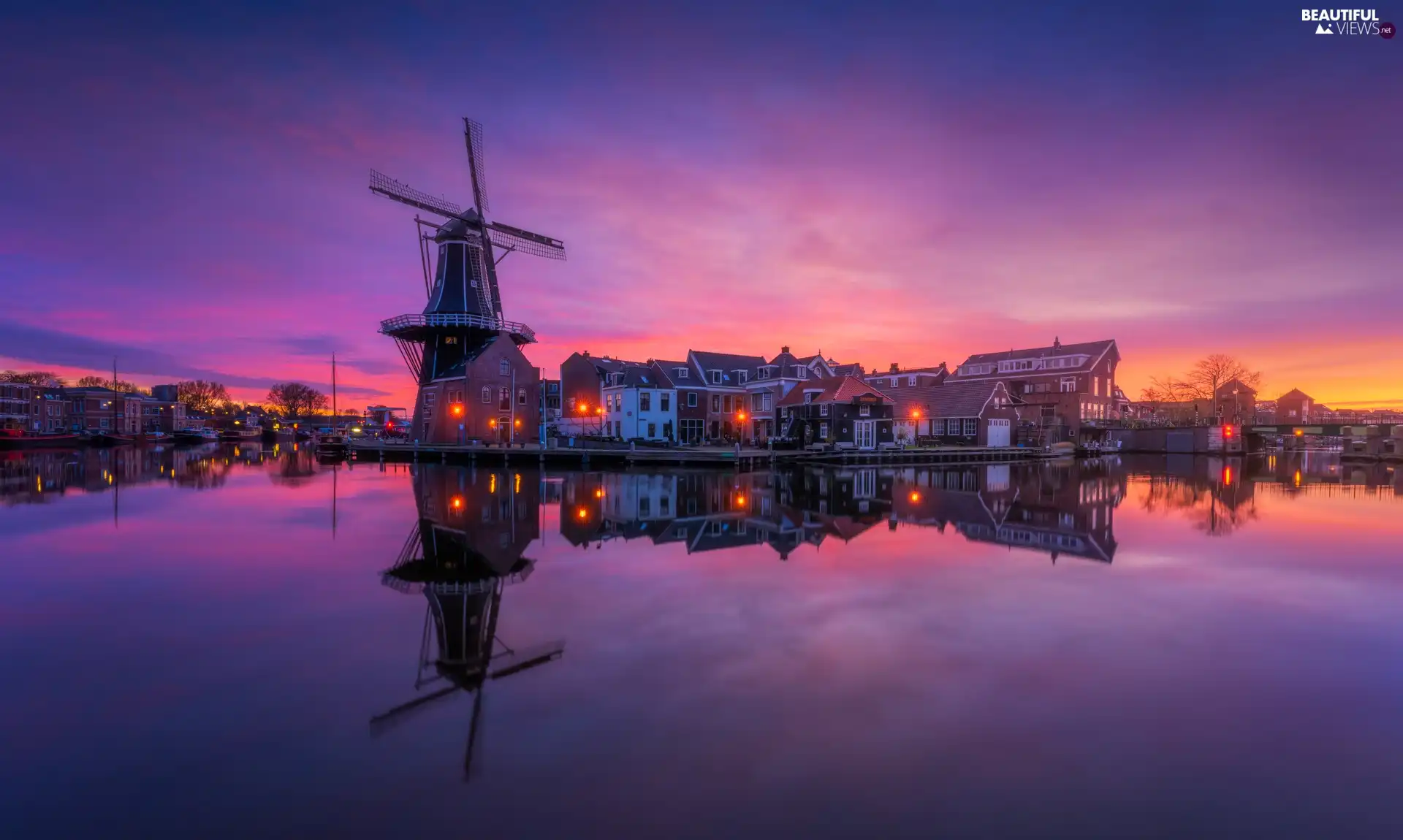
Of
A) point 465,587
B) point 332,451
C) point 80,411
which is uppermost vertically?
point 80,411

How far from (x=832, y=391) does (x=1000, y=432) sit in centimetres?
2000

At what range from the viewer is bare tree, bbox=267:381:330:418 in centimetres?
12369

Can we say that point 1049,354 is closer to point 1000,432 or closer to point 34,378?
point 1000,432

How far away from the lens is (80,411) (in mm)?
100125

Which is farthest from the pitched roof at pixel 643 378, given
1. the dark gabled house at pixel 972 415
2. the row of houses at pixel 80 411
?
the row of houses at pixel 80 411

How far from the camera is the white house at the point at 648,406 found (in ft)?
169

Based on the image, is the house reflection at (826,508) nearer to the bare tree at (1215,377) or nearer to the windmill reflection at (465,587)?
the windmill reflection at (465,587)

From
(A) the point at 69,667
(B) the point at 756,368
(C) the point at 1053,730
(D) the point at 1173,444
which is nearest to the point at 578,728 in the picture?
(C) the point at 1053,730

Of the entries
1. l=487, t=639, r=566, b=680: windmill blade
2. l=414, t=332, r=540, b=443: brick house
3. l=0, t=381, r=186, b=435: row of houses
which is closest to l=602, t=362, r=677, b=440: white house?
l=414, t=332, r=540, b=443: brick house

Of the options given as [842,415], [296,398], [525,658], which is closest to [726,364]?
[842,415]

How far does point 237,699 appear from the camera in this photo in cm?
640

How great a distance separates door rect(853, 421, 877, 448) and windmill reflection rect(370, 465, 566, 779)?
30253mm

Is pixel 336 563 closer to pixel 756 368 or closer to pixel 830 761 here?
pixel 830 761

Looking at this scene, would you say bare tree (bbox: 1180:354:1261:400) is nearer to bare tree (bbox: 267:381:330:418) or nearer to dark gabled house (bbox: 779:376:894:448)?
dark gabled house (bbox: 779:376:894:448)
